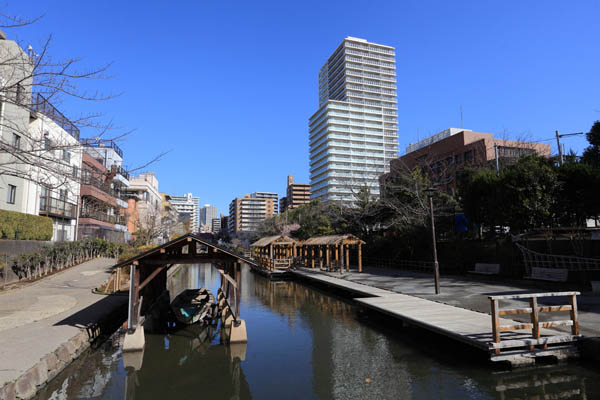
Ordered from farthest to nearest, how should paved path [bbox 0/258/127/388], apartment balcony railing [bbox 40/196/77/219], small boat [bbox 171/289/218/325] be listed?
apartment balcony railing [bbox 40/196/77/219] < small boat [bbox 171/289/218/325] < paved path [bbox 0/258/127/388]

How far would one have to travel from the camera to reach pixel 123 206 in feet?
159

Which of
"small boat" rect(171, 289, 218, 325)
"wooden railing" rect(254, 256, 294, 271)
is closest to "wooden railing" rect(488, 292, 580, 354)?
"small boat" rect(171, 289, 218, 325)

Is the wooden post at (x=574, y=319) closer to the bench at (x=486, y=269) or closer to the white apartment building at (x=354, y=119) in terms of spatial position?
the bench at (x=486, y=269)

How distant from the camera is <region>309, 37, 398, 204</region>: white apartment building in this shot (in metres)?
114

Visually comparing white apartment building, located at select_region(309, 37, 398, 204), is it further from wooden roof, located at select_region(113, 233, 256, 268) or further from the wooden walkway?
wooden roof, located at select_region(113, 233, 256, 268)

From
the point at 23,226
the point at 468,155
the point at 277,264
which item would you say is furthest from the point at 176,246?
the point at 468,155

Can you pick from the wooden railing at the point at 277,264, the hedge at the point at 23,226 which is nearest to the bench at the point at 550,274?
the wooden railing at the point at 277,264

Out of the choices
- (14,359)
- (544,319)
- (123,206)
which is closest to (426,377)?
(544,319)

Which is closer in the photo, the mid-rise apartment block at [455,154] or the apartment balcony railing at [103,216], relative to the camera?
the apartment balcony railing at [103,216]

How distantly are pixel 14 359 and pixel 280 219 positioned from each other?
2657 inches

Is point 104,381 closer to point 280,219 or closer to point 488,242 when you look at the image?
point 488,242

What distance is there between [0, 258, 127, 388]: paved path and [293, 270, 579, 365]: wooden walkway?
32.9ft

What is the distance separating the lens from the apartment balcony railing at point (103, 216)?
35.0 meters

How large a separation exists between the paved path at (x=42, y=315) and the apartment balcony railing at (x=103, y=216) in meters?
12.6
